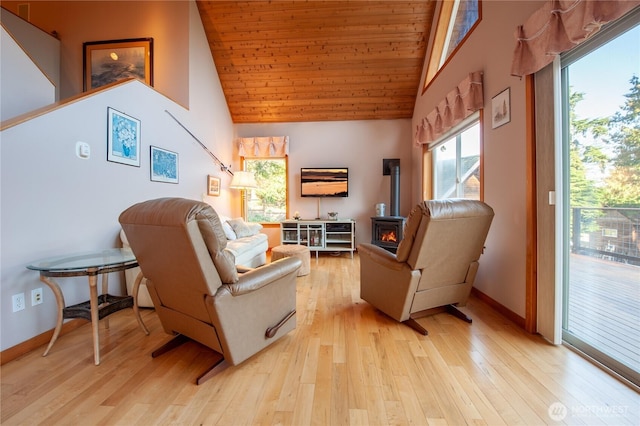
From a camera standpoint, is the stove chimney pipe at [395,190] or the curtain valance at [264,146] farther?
the curtain valance at [264,146]

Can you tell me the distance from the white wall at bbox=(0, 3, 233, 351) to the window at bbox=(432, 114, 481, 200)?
12.8 feet

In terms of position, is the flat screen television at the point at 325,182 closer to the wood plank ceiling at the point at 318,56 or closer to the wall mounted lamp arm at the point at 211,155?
the wood plank ceiling at the point at 318,56

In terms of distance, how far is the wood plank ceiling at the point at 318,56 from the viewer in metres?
3.85

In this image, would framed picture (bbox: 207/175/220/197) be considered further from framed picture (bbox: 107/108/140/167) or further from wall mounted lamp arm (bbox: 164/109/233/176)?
framed picture (bbox: 107/108/140/167)

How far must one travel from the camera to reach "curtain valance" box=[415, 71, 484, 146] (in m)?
2.62

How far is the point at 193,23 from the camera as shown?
381cm

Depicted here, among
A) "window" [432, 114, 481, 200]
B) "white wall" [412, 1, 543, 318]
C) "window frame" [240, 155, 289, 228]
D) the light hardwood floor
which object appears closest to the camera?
the light hardwood floor

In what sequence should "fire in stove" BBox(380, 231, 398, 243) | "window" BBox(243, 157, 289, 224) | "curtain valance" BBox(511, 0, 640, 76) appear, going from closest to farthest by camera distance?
1. "curtain valance" BBox(511, 0, 640, 76)
2. "fire in stove" BBox(380, 231, 398, 243)
3. "window" BBox(243, 157, 289, 224)

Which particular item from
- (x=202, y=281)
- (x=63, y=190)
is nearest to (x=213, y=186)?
(x=63, y=190)

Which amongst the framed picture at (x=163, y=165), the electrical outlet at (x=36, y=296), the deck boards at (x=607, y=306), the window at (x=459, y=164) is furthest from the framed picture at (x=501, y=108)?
the electrical outlet at (x=36, y=296)

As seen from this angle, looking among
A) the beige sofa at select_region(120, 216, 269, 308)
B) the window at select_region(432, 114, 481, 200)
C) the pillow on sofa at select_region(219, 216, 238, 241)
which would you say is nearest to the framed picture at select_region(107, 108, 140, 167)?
the beige sofa at select_region(120, 216, 269, 308)

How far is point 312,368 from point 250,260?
2.21m

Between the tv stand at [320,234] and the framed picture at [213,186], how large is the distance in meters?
1.34

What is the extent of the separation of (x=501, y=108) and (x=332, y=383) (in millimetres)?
2705
